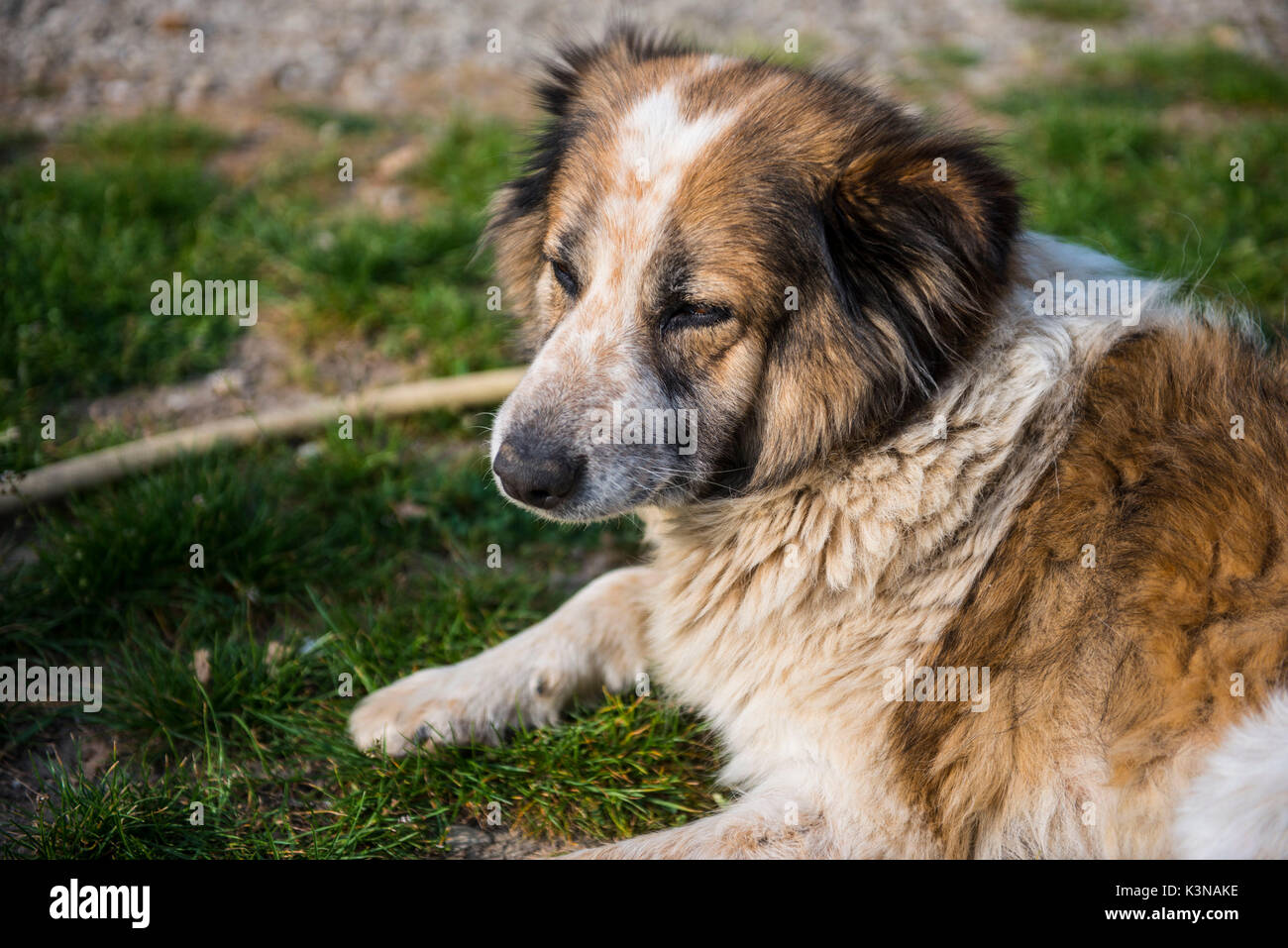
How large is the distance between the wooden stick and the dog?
136 centimetres

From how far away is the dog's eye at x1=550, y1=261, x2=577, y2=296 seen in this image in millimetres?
2918

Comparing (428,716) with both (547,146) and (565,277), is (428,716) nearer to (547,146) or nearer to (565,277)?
(565,277)

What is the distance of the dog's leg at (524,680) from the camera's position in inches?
119

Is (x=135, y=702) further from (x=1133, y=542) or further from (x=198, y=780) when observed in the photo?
(x=1133, y=542)

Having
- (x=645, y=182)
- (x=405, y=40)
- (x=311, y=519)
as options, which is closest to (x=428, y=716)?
(x=311, y=519)

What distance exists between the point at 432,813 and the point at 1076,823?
1.68 metres

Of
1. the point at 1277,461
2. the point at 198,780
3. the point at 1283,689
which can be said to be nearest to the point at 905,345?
the point at 1277,461

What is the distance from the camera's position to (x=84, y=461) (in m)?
3.86

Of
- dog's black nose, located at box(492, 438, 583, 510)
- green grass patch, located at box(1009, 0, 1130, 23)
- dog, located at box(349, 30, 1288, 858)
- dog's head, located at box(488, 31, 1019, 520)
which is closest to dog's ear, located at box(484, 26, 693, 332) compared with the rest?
dog, located at box(349, 30, 1288, 858)

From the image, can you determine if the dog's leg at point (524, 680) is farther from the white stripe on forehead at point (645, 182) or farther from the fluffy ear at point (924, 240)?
the fluffy ear at point (924, 240)

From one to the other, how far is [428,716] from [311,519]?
1.17 meters

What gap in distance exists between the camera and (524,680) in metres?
3.11

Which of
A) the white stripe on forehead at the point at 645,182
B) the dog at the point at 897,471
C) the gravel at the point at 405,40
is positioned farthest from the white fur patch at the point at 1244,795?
the gravel at the point at 405,40
